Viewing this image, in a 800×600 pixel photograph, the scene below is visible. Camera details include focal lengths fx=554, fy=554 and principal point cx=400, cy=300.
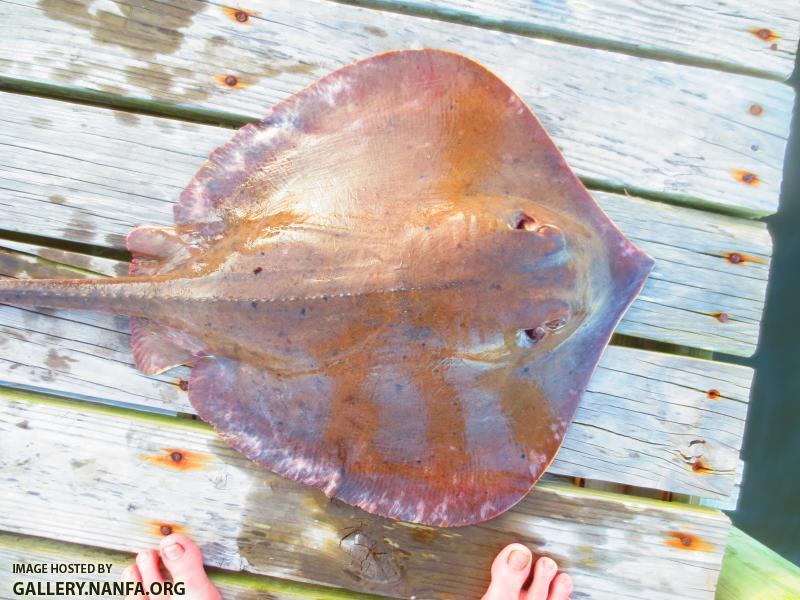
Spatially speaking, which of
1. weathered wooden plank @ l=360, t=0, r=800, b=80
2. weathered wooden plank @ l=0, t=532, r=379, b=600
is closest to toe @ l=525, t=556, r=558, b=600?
weathered wooden plank @ l=0, t=532, r=379, b=600

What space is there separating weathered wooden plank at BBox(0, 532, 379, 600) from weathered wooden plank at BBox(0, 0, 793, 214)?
98.9 inches

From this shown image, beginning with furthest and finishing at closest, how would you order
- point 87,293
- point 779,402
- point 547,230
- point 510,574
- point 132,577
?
1. point 779,402
2. point 132,577
3. point 510,574
4. point 87,293
5. point 547,230

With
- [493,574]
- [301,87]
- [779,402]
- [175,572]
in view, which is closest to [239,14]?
[301,87]

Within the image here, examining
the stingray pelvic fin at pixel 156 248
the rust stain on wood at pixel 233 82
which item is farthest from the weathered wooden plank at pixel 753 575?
the rust stain on wood at pixel 233 82

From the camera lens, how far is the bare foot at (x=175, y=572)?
115 inches

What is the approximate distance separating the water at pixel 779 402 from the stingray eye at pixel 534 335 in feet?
9.03

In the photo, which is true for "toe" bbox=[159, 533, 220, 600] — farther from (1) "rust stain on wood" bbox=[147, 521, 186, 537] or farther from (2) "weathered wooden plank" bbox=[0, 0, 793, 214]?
(2) "weathered wooden plank" bbox=[0, 0, 793, 214]

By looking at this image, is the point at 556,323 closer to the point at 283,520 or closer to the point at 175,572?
the point at 283,520

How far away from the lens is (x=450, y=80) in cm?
260

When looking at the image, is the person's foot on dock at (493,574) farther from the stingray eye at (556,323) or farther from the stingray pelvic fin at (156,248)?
the stingray pelvic fin at (156,248)

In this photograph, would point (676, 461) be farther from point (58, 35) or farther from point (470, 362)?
point (58, 35)

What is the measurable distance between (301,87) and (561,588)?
2999 mm

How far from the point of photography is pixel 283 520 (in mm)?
3006

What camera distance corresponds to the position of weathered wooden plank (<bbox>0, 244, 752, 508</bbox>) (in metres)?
2.98
